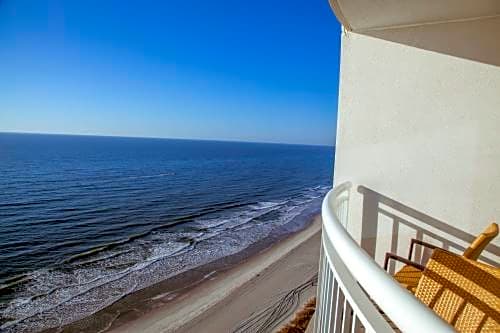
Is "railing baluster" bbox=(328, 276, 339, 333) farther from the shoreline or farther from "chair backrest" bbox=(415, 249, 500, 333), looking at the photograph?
the shoreline

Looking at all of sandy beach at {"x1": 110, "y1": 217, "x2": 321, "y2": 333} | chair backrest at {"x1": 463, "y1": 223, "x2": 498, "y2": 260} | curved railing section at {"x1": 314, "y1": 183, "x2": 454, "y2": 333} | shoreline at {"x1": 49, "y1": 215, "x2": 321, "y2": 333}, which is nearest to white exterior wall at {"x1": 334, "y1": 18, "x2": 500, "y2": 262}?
chair backrest at {"x1": 463, "y1": 223, "x2": 498, "y2": 260}

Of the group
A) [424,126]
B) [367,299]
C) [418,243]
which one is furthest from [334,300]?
[424,126]

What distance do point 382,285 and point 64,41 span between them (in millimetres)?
29894

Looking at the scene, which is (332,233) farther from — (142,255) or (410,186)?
(142,255)

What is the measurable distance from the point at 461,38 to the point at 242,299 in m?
5.96

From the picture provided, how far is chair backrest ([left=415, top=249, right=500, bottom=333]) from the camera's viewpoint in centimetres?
118

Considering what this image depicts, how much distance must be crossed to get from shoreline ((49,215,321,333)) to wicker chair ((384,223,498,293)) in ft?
15.3

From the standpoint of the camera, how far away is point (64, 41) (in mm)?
24250

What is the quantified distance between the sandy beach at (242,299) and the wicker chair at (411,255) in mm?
3578

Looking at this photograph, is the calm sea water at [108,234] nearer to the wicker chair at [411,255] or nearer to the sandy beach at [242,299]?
the sandy beach at [242,299]

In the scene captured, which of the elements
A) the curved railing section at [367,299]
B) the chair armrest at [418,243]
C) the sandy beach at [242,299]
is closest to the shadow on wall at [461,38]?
the chair armrest at [418,243]

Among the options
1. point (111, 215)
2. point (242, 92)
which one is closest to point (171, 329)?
point (111, 215)

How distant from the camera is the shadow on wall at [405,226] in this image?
6.97ft

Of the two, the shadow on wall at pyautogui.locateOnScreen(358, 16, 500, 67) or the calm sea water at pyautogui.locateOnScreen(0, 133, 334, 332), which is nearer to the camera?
the shadow on wall at pyautogui.locateOnScreen(358, 16, 500, 67)
